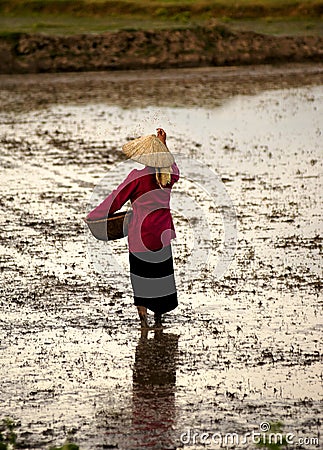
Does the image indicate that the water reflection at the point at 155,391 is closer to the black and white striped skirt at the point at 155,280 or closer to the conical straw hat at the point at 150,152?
the black and white striped skirt at the point at 155,280

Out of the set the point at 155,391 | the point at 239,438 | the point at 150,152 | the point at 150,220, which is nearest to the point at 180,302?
the point at 150,220

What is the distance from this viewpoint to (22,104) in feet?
79.0

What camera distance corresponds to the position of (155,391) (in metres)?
7.32

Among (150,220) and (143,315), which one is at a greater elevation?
(150,220)

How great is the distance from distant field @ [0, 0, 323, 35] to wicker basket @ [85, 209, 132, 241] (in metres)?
26.8

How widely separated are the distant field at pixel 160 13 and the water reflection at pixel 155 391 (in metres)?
27.5

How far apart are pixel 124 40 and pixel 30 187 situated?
1739cm

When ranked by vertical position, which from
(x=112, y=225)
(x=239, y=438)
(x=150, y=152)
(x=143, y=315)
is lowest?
(x=239, y=438)

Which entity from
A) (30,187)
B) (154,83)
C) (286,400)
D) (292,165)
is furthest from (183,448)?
(154,83)

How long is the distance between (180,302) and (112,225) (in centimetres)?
109

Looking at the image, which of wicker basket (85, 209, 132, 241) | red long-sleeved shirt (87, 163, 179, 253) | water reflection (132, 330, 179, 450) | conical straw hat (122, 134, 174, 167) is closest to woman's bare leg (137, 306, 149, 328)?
water reflection (132, 330, 179, 450)

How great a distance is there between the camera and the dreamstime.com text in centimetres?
625

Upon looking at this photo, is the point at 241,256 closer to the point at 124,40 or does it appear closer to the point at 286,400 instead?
the point at 286,400

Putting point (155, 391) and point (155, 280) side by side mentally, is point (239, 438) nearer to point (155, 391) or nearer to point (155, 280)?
point (155, 391)
